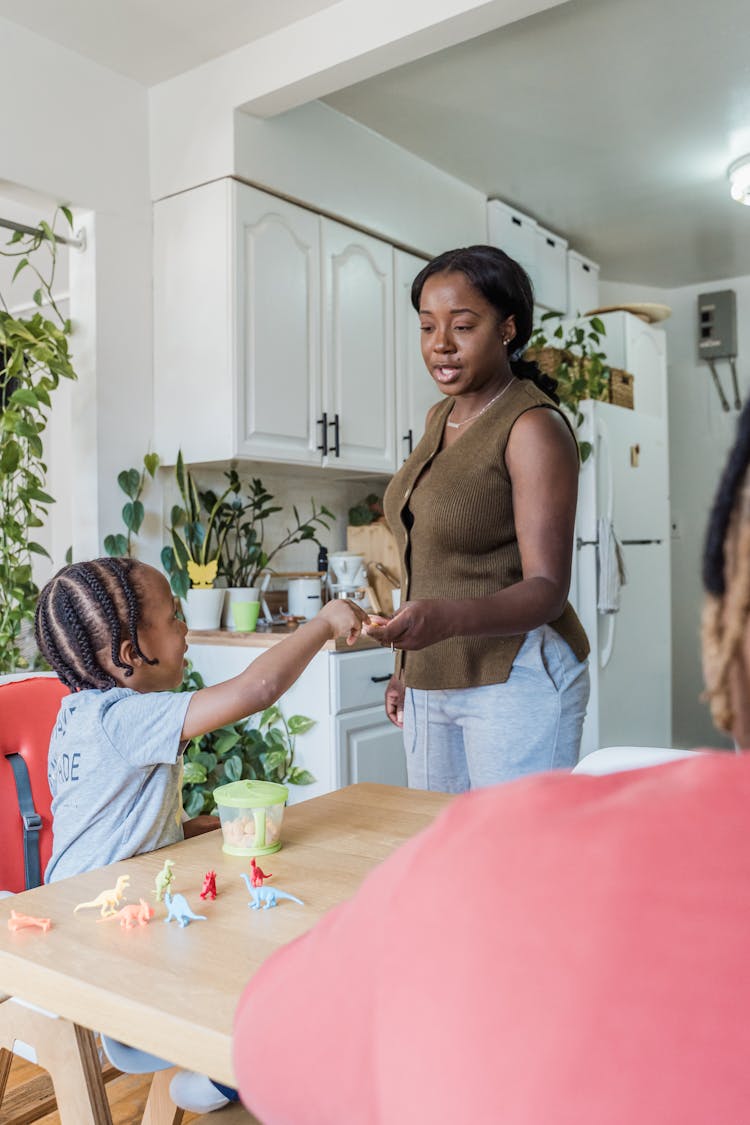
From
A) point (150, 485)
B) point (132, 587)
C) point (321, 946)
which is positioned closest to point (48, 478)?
point (150, 485)

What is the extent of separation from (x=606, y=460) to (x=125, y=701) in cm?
290

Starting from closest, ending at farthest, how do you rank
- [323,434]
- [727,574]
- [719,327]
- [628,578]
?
1. [727,574]
2. [323,434]
3. [628,578]
4. [719,327]

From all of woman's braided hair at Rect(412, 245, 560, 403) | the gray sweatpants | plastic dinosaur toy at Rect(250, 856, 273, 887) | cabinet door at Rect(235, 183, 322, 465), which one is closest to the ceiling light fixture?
cabinet door at Rect(235, 183, 322, 465)

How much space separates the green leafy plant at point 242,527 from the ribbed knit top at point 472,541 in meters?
1.55

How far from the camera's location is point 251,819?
3.47 ft

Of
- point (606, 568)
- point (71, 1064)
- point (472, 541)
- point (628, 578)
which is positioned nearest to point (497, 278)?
point (472, 541)

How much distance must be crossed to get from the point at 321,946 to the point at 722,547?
225 mm

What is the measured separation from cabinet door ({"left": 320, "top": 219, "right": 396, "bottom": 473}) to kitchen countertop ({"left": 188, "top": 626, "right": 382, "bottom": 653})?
24.8 inches

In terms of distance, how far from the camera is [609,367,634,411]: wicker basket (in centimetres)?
398

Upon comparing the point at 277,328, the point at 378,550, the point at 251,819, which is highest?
the point at 277,328

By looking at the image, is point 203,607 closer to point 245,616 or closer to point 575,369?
point 245,616

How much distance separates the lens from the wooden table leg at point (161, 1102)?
1190 millimetres

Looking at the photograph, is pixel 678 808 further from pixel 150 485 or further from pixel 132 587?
pixel 150 485

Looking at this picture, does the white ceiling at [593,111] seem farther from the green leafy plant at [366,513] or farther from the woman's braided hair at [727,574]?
the woman's braided hair at [727,574]
